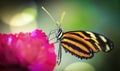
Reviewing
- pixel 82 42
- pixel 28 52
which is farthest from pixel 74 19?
pixel 28 52

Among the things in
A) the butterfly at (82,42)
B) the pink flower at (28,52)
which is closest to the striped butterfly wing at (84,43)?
the butterfly at (82,42)

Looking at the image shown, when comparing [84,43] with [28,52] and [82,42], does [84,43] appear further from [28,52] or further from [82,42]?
[28,52]

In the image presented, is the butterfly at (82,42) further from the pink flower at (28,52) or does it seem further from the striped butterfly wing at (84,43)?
the pink flower at (28,52)

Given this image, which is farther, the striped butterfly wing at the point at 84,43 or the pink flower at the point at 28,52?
the striped butterfly wing at the point at 84,43

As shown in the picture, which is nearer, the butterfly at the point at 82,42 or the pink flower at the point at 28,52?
the pink flower at the point at 28,52

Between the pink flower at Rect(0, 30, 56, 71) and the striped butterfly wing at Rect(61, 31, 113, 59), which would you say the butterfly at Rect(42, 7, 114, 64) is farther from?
the pink flower at Rect(0, 30, 56, 71)

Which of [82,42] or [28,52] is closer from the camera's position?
[28,52]

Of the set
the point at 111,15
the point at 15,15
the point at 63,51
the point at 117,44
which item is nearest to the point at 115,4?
the point at 111,15

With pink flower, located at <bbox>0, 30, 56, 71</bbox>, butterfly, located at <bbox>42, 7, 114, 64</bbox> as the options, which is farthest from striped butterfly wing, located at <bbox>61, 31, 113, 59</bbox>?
pink flower, located at <bbox>0, 30, 56, 71</bbox>
